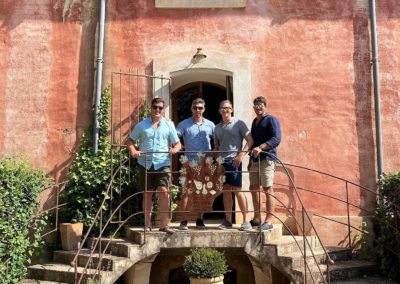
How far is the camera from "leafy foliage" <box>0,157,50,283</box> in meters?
6.19

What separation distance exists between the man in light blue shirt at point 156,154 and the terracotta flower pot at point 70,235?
51.4 inches

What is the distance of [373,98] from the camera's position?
8344 mm

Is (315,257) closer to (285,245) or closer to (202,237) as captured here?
(285,245)

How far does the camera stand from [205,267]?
20.3ft

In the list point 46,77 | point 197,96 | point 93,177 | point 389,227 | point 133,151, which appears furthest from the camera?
point 197,96

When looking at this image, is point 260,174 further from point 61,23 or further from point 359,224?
point 61,23

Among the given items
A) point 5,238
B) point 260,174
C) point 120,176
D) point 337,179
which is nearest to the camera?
point 5,238

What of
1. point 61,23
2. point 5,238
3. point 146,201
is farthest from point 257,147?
point 61,23

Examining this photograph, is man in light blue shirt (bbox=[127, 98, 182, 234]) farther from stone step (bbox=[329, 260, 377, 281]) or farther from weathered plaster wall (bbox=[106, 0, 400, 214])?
stone step (bbox=[329, 260, 377, 281])

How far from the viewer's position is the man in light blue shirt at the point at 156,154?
21.9 ft

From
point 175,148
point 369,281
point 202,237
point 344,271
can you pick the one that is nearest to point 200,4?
point 175,148

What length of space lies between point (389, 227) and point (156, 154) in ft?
11.6

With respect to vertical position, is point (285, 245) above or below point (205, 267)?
above

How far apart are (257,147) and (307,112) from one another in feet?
7.04
